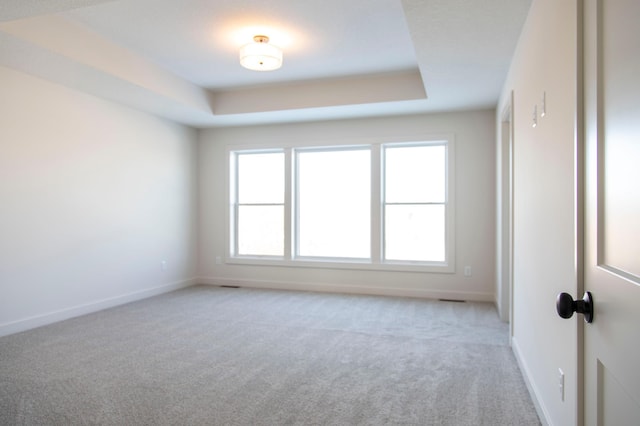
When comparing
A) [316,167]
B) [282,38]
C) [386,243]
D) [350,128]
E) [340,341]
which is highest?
[282,38]

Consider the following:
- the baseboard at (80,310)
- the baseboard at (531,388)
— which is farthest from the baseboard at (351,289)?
the baseboard at (531,388)

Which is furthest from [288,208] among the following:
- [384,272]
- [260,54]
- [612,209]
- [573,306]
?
[612,209]

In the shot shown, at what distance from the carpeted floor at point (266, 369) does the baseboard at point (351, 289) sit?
2.16ft

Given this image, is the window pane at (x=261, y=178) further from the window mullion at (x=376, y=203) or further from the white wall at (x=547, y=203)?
the white wall at (x=547, y=203)

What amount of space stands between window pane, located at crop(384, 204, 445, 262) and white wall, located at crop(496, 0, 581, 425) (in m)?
2.36

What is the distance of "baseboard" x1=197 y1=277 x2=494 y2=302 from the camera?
5.30 metres

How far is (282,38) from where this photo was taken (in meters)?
3.79

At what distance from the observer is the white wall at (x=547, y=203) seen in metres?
1.63

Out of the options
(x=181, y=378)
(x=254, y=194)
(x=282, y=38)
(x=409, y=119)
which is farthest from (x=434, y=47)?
(x=254, y=194)

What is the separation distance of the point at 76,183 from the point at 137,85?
128cm

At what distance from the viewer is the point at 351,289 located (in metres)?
5.78

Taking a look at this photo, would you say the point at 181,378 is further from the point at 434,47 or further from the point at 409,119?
the point at 409,119

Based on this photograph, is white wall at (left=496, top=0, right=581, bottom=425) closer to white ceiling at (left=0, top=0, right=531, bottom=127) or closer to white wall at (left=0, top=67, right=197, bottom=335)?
white ceiling at (left=0, top=0, right=531, bottom=127)

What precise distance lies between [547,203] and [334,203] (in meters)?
4.08
